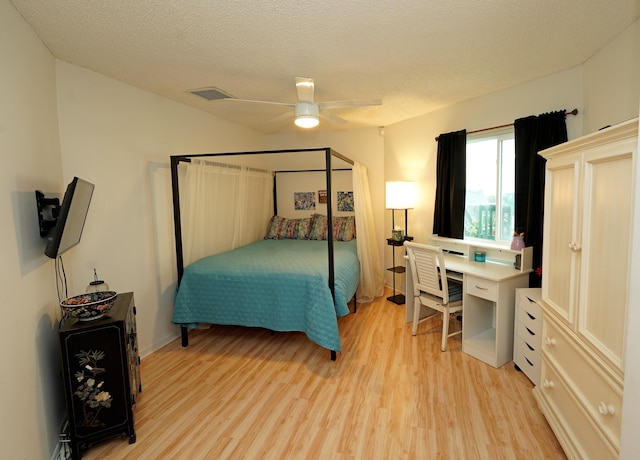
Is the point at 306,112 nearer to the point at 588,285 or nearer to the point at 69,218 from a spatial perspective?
the point at 69,218

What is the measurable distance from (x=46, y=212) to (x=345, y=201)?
3.58m

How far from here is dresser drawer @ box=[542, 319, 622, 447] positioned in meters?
1.29

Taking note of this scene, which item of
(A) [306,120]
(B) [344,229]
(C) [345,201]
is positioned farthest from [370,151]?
(A) [306,120]

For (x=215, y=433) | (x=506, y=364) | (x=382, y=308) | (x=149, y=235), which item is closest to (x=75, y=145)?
(x=149, y=235)

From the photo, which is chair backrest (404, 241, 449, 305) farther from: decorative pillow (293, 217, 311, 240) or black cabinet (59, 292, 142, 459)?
black cabinet (59, 292, 142, 459)

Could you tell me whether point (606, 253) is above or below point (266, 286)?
above

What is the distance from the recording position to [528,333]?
95.6 inches

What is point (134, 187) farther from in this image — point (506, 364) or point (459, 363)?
point (506, 364)

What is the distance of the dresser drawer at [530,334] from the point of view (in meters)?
2.31

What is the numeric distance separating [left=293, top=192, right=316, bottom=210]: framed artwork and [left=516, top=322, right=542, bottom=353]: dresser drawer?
3178mm

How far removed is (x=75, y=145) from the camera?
2396mm

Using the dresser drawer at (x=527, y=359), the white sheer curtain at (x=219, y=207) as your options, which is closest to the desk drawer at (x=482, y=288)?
the dresser drawer at (x=527, y=359)

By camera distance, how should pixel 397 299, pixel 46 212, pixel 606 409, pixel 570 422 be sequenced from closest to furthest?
pixel 606 409 → pixel 570 422 → pixel 46 212 → pixel 397 299

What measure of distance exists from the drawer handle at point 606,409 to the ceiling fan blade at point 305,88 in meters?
2.29
